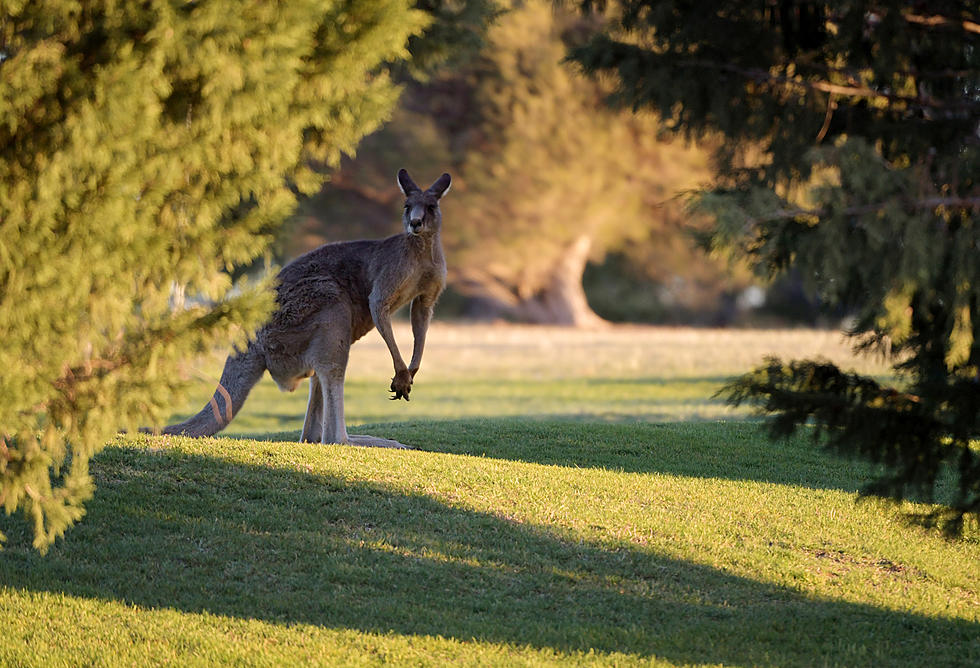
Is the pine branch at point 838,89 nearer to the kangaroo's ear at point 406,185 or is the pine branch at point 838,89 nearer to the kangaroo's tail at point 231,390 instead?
the kangaroo's ear at point 406,185

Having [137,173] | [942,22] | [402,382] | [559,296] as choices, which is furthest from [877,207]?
[559,296]

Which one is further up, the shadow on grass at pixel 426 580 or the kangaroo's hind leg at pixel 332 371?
the kangaroo's hind leg at pixel 332 371

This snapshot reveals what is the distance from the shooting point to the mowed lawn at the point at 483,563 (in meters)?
5.86

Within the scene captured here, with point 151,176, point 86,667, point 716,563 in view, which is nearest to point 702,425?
point 716,563

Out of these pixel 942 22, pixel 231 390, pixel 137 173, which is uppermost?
pixel 942 22

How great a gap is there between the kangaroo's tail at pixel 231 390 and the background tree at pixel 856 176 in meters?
4.00

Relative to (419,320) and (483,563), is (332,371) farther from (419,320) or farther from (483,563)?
(483,563)

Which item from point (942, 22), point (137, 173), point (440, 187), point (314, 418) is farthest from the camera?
point (314, 418)

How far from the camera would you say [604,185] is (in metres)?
37.6

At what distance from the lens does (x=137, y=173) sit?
4.18 m

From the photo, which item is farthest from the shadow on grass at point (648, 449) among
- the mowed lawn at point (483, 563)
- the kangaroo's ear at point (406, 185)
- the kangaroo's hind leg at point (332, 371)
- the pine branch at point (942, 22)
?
the pine branch at point (942, 22)

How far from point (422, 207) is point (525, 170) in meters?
28.1

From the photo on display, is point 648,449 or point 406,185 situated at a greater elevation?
point 406,185

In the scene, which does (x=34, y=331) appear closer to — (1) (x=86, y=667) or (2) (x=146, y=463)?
(1) (x=86, y=667)
